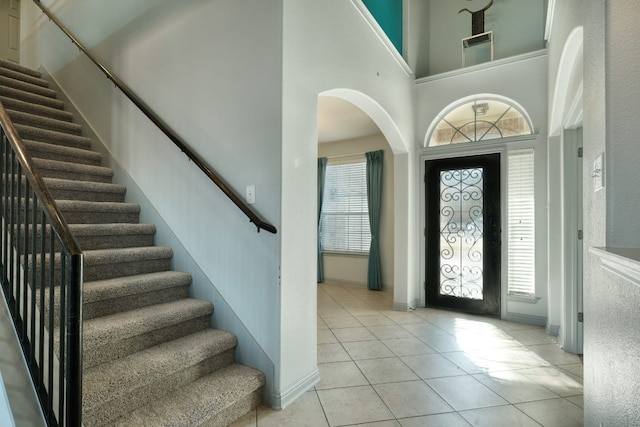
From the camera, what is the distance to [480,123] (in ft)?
13.7

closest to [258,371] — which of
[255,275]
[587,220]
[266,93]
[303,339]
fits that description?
[303,339]

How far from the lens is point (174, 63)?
9.18ft

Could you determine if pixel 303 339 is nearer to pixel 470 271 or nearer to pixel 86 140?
pixel 470 271

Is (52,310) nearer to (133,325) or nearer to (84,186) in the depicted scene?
(133,325)

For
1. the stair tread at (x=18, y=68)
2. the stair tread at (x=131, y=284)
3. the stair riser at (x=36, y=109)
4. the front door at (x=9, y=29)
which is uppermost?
the front door at (x=9, y=29)

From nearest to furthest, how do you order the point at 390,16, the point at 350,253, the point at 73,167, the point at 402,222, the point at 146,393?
the point at 146,393 < the point at 73,167 < the point at 390,16 < the point at 402,222 < the point at 350,253

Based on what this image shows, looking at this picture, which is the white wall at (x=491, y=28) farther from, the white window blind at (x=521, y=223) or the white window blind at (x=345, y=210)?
the white window blind at (x=345, y=210)

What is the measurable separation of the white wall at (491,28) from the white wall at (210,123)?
3.45 m

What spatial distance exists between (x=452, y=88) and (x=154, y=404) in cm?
449

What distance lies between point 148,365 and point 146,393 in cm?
14

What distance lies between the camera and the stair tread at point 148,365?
159cm

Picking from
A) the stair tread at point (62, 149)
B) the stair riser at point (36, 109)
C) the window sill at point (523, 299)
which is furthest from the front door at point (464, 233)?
the stair riser at point (36, 109)

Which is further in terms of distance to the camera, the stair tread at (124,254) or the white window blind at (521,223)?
the white window blind at (521,223)

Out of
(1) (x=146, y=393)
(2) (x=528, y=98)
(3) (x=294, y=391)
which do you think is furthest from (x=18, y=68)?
(2) (x=528, y=98)
